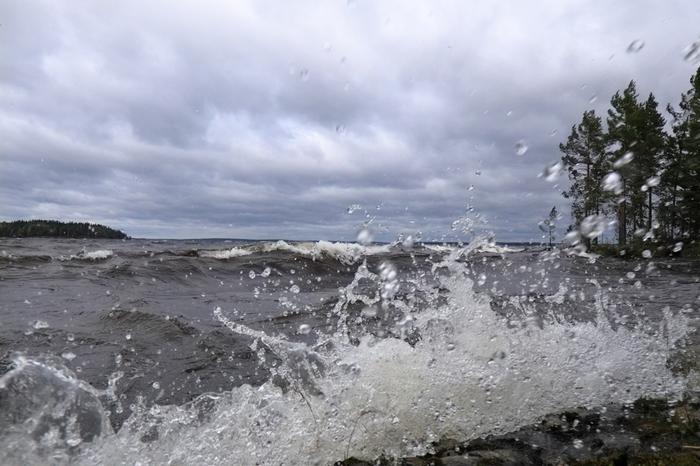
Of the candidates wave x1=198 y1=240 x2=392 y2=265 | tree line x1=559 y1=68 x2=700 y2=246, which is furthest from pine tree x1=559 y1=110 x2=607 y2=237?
wave x1=198 y1=240 x2=392 y2=265

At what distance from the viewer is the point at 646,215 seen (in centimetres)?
3550

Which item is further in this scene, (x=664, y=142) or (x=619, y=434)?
(x=664, y=142)

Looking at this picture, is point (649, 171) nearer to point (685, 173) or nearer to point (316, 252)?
point (685, 173)

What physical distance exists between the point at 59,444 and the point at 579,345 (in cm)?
455

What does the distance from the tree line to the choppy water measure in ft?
84.8

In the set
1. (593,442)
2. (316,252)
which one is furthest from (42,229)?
(593,442)

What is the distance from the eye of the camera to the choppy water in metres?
3.26

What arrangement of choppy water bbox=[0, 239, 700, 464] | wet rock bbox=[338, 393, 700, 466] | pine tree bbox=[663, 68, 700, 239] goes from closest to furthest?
1. wet rock bbox=[338, 393, 700, 466]
2. choppy water bbox=[0, 239, 700, 464]
3. pine tree bbox=[663, 68, 700, 239]

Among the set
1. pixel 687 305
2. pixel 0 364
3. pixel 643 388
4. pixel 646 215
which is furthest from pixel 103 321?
pixel 646 215

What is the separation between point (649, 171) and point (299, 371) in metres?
37.7

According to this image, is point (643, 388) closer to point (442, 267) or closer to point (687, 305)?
point (687, 305)

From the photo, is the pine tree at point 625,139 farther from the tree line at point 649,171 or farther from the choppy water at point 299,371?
the choppy water at point 299,371

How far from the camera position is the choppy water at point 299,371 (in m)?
3.26

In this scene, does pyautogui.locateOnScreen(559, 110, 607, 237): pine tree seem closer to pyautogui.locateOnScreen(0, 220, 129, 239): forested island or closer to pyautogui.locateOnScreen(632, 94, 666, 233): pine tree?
pyautogui.locateOnScreen(632, 94, 666, 233): pine tree
